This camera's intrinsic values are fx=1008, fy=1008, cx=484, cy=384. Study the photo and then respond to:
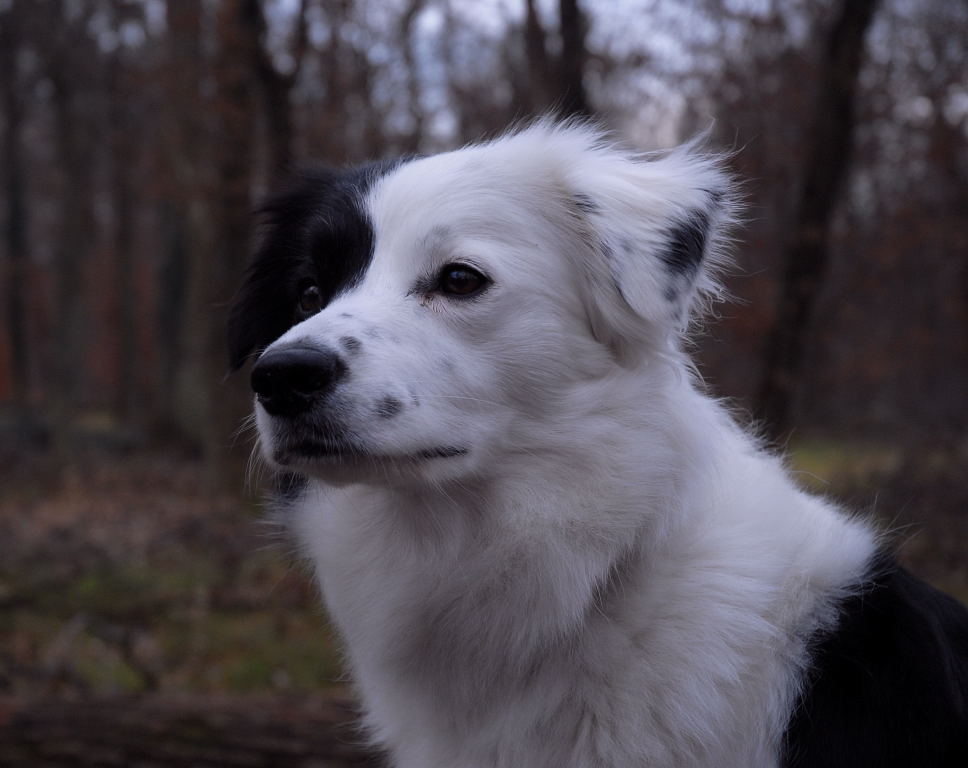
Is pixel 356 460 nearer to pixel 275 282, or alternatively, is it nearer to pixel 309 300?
pixel 309 300

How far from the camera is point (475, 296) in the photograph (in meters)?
2.86

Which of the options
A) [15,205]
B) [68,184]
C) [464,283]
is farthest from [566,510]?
[15,205]

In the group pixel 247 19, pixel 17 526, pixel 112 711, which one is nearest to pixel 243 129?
pixel 247 19

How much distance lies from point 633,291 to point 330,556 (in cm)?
120

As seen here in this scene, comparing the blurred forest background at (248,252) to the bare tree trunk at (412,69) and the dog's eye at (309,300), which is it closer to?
the bare tree trunk at (412,69)

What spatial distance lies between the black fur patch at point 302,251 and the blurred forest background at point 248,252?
A: 81cm

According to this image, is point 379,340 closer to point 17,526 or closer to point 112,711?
point 112,711

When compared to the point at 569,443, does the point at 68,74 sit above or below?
below

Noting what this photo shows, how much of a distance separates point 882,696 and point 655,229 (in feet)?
4.47

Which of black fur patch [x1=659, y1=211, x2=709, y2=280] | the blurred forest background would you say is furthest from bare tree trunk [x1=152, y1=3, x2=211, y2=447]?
black fur patch [x1=659, y1=211, x2=709, y2=280]

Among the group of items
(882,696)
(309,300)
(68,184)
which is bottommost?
(68,184)

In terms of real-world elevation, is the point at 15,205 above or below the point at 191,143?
below

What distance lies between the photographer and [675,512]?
2.68 meters

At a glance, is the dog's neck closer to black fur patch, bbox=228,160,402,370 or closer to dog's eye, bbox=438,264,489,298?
dog's eye, bbox=438,264,489,298
